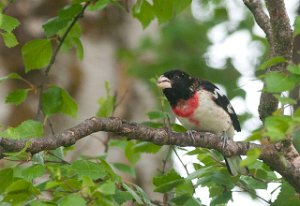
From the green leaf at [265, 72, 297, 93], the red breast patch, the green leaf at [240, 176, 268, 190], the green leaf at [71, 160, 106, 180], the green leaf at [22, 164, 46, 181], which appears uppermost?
the green leaf at [265, 72, 297, 93]

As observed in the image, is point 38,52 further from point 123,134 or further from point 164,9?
point 123,134

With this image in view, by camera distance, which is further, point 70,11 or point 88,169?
point 70,11

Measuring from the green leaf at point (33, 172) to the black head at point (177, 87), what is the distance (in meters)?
1.93

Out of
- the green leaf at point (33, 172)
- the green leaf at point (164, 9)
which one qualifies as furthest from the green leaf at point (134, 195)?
the green leaf at point (164, 9)

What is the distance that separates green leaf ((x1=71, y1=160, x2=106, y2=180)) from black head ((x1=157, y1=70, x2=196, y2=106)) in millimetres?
1851

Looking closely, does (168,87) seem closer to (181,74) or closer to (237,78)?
(181,74)

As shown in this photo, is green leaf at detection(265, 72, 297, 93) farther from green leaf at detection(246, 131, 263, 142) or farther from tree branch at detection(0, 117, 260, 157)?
tree branch at detection(0, 117, 260, 157)

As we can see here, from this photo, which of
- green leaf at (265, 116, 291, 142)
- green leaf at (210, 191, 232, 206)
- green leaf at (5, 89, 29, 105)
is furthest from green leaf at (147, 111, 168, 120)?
green leaf at (265, 116, 291, 142)

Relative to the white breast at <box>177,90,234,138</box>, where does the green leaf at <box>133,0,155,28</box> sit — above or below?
above

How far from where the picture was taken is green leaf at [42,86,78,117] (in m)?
4.03

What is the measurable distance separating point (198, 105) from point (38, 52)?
1306 millimetres

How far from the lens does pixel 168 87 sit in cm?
478

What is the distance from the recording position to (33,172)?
2.97m

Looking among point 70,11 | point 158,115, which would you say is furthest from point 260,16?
point 70,11
